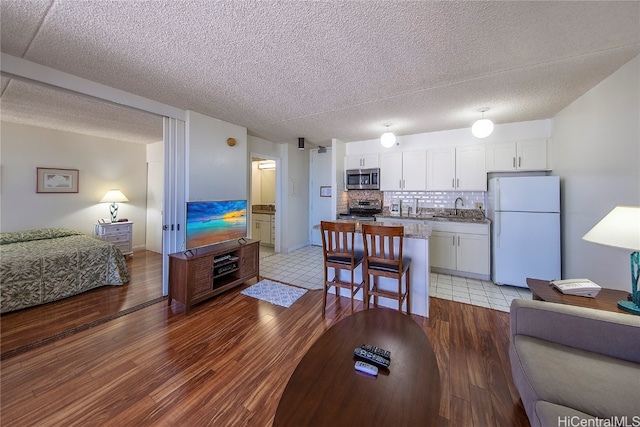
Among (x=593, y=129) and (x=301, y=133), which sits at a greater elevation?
(x=301, y=133)

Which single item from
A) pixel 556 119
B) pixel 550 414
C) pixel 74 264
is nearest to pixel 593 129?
pixel 556 119

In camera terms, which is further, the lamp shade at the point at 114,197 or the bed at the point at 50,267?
the lamp shade at the point at 114,197

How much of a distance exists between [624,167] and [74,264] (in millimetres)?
5931

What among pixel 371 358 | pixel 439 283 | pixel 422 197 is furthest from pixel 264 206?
pixel 371 358

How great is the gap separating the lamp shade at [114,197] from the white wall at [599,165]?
7.06m

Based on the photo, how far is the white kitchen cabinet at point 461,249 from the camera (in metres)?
3.59

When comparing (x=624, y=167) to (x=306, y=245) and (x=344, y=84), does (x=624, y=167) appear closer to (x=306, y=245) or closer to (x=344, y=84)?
(x=344, y=84)

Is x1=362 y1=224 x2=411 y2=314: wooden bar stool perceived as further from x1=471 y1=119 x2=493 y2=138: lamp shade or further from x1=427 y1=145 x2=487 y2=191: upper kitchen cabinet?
x1=427 y1=145 x2=487 y2=191: upper kitchen cabinet

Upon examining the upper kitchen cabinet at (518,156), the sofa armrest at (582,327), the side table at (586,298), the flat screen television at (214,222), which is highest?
the upper kitchen cabinet at (518,156)

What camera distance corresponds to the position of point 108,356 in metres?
1.92

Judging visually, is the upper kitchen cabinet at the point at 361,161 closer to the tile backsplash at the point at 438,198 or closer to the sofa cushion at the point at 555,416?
the tile backsplash at the point at 438,198

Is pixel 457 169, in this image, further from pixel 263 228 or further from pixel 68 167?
pixel 68 167

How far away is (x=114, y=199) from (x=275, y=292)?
13.1 feet

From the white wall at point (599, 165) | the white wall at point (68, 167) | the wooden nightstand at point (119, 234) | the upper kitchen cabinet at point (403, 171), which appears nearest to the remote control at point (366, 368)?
the white wall at point (599, 165)
